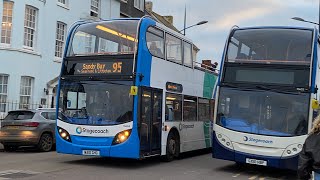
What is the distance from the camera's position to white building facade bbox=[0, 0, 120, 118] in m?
23.6

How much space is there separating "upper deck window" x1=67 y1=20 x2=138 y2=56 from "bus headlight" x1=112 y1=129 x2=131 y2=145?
215cm

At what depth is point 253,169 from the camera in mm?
13734

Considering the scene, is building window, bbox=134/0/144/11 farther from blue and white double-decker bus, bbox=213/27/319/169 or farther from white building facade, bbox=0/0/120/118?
blue and white double-decker bus, bbox=213/27/319/169

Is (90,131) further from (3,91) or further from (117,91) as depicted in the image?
(3,91)

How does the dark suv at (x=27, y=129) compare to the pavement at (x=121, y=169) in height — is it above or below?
above

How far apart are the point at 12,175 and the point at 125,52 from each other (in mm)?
4264

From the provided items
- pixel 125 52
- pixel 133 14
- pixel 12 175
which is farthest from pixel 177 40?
pixel 133 14

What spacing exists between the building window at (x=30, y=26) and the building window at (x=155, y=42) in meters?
12.8

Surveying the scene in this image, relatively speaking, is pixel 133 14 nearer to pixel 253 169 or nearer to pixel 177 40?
pixel 177 40

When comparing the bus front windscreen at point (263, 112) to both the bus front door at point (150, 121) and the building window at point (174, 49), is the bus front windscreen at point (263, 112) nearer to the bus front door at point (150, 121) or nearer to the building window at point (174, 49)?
the bus front door at point (150, 121)

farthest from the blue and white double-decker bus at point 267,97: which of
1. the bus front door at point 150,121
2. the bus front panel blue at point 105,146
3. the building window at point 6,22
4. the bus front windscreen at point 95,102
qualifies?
the building window at point 6,22

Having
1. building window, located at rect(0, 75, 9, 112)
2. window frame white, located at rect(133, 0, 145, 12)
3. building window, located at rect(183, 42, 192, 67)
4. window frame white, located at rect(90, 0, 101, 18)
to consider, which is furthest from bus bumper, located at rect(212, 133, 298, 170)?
window frame white, located at rect(133, 0, 145, 12)

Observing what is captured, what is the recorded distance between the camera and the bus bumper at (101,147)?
12148mm

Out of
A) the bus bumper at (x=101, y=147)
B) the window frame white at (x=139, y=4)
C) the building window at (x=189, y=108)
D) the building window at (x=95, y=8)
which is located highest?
the window frame white at (x=139, y=4)
